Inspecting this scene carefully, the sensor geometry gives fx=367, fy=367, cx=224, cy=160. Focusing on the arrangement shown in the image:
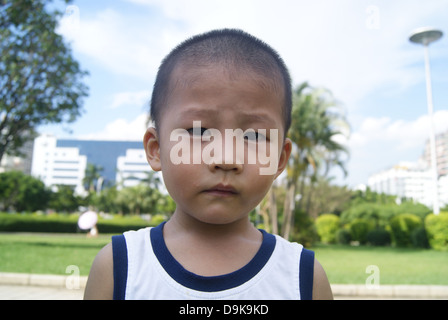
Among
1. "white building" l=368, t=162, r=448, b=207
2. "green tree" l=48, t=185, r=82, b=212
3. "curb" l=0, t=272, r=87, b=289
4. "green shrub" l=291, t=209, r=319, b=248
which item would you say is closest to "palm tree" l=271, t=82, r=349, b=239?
"green shrub" l=291, t=209, r=319, b=248

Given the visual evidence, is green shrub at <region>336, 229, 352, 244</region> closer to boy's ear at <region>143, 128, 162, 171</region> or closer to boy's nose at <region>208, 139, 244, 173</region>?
boy's ear at <region>143, 128, 162, 171</region>

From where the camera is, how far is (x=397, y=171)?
91.4 m

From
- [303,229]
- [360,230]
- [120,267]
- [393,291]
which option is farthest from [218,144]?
[360,230]

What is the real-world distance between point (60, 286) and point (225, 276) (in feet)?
21.8

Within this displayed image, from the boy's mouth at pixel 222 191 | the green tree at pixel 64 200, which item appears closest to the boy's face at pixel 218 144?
the boy's mouth at pixel 222 191

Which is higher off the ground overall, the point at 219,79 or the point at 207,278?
the point at 219,79

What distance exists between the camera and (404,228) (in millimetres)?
20812

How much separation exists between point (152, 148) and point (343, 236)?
25215 millimetres

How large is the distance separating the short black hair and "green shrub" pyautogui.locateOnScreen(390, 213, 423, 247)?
22353 millimetres

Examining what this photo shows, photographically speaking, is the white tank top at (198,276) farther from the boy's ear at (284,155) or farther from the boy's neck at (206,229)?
the boy's ear at (284,155)

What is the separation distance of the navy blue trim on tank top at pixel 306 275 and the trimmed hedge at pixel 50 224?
84.0 feet

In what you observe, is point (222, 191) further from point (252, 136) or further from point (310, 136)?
point (310, 136)

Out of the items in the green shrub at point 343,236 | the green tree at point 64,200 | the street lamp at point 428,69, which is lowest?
the green shrub at point 343,236

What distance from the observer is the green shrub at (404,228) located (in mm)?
20734
